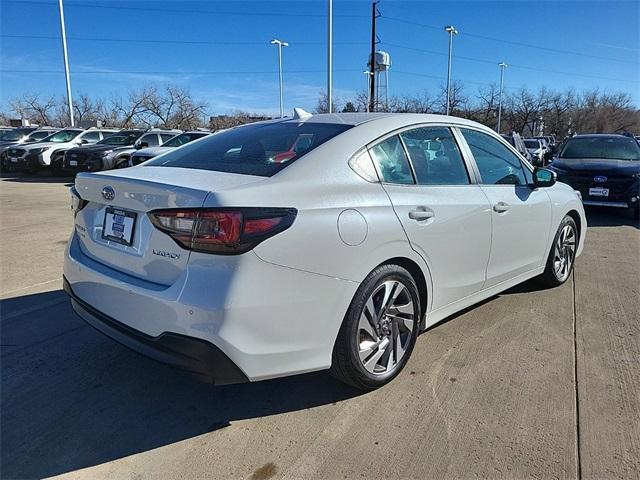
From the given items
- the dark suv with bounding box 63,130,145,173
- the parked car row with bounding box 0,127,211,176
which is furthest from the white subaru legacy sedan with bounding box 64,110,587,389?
the dark suv with bounding box 63,130,145,173

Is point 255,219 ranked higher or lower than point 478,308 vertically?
higher

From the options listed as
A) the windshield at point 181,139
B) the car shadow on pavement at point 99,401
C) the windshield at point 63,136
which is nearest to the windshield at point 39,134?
the windshield at point 63,136

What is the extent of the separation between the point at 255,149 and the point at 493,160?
2021 millimetres

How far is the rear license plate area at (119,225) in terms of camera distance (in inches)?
99.9

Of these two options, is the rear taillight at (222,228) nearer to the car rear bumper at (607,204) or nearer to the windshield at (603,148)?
the car rear bumper at (607,204)

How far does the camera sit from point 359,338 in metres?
2.78

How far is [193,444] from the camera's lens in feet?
8.23

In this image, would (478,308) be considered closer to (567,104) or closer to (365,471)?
(365,471)

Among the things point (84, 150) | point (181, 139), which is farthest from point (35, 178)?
point (181, 139)

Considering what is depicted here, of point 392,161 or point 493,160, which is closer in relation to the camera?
point 392,161

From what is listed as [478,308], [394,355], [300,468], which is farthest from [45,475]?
[478,308]

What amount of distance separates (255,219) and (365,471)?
1.27 metres

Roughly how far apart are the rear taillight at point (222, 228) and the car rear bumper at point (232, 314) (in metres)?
0.05

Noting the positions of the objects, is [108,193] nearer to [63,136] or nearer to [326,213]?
[326,213]
